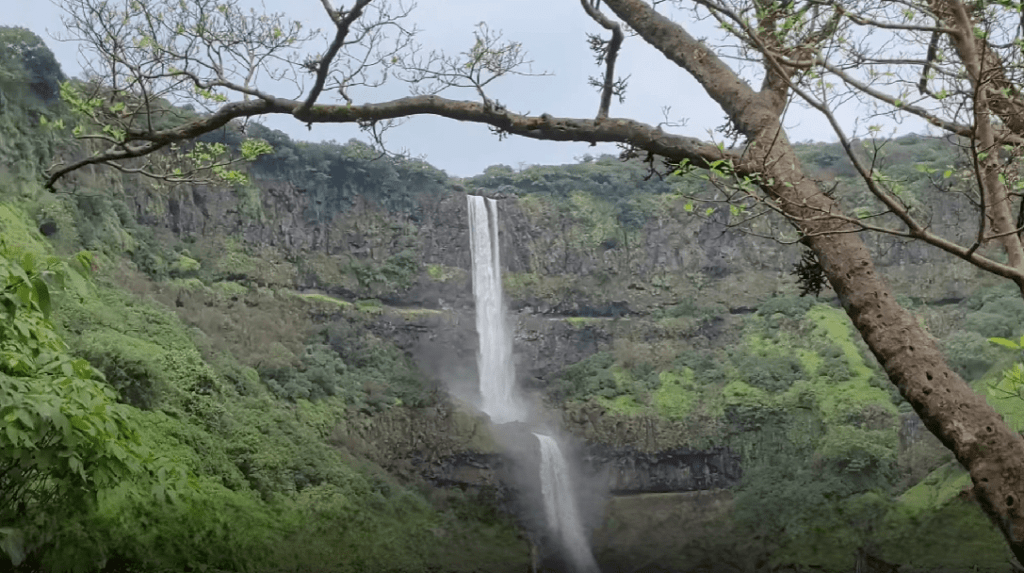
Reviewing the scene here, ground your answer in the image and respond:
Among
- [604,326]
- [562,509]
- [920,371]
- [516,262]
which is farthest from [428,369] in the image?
[920,371]

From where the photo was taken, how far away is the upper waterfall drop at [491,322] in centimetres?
2661

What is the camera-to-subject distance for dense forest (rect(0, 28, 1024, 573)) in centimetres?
930

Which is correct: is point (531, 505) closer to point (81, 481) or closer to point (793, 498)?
point (793, 498)

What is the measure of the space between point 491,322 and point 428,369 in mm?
3009

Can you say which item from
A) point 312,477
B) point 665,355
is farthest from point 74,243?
point 665,355

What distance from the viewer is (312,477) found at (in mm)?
15609

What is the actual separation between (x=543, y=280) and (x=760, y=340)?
820cm

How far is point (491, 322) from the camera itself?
92.2ft

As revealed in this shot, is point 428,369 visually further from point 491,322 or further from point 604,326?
point 604,326

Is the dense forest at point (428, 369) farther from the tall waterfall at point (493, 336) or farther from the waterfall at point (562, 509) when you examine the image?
the tall waterfall at point (493, 336)

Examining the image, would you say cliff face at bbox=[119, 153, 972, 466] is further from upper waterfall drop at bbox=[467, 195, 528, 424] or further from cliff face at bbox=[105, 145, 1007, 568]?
upper waterfall drop at bbox=[467, 195, 528, 424]

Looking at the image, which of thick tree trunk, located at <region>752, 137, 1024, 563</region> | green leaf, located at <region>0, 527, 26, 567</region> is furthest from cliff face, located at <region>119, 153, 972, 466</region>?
green leaf, located at <region>0, 527, 26, 567</region>

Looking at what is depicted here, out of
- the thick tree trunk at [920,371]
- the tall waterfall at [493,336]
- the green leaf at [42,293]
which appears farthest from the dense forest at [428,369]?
the thick tree trunk at [920,371]

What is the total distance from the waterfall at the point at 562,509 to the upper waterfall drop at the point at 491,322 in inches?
167
